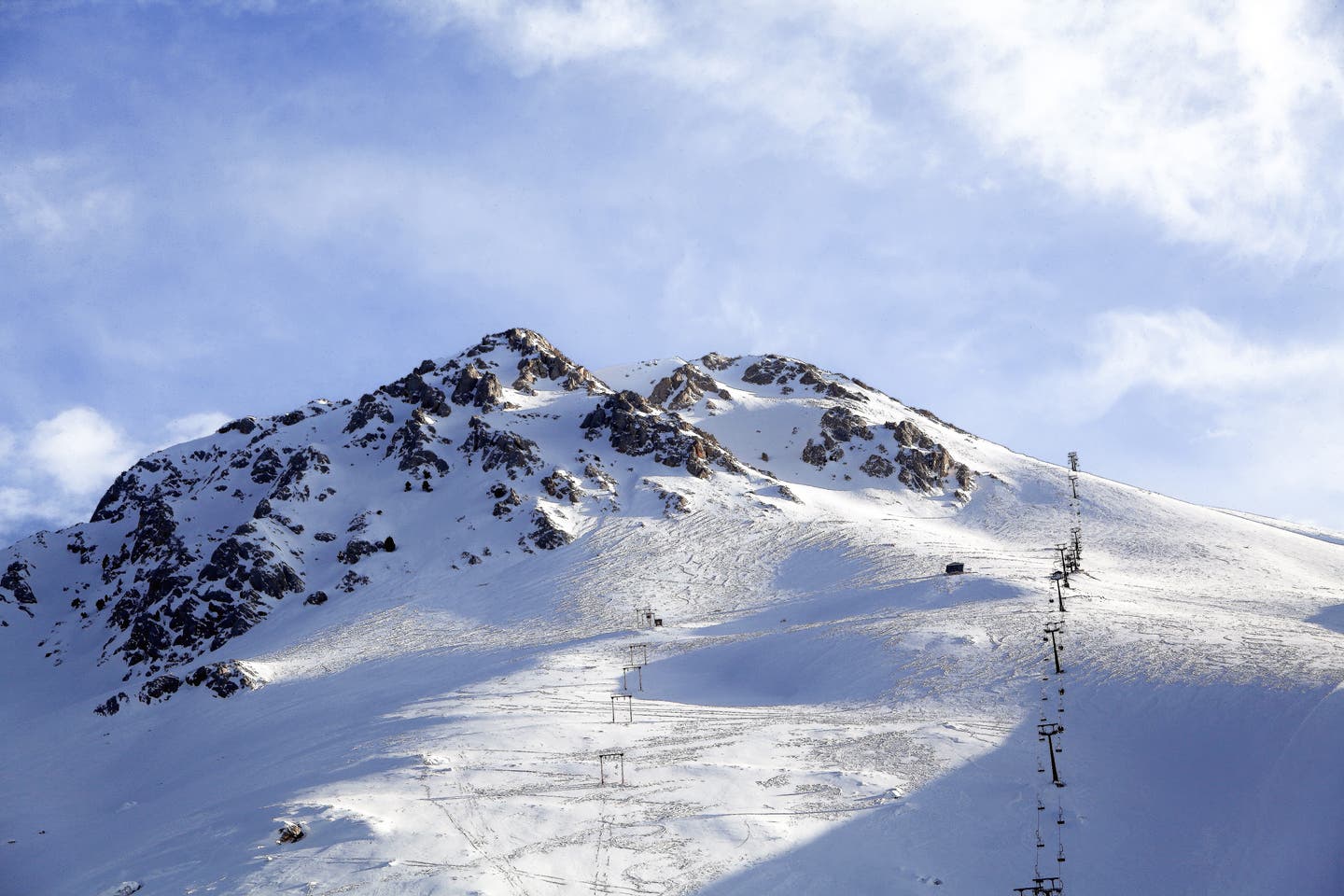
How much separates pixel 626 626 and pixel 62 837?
1532 inches

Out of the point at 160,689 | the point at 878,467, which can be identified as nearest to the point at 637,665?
the point at 160,689

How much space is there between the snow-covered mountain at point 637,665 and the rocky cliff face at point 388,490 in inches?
21.8

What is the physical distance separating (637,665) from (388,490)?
55.0m

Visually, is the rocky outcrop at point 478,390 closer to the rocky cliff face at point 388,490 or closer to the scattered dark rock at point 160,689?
the rocky cliff face at point 388,490

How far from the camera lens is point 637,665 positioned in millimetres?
60000

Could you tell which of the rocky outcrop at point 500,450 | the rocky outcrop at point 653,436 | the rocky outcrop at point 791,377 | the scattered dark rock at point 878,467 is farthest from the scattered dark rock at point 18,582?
the rocky outcrop at point 791,377

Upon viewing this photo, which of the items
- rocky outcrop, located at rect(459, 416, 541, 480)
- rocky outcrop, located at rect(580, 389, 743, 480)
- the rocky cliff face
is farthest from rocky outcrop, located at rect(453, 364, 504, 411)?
rocky outcrop, located at rect(580, 389, 743, 480)

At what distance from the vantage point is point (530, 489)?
101 meters

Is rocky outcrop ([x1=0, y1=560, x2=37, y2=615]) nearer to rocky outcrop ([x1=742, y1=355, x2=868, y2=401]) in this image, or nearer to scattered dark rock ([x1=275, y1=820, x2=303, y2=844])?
scattered dark rock ([x1=275, y1=820, x2=303, y2=844])

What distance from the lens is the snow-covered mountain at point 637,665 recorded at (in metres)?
34.7

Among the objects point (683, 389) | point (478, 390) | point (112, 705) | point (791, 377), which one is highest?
point (791, 377)

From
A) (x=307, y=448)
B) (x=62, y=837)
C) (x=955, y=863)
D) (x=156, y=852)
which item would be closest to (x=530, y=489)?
(x=307, y=448)

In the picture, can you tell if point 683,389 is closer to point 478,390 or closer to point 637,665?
point 478,390

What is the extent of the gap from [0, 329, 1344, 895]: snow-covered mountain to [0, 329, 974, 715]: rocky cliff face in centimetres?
55
